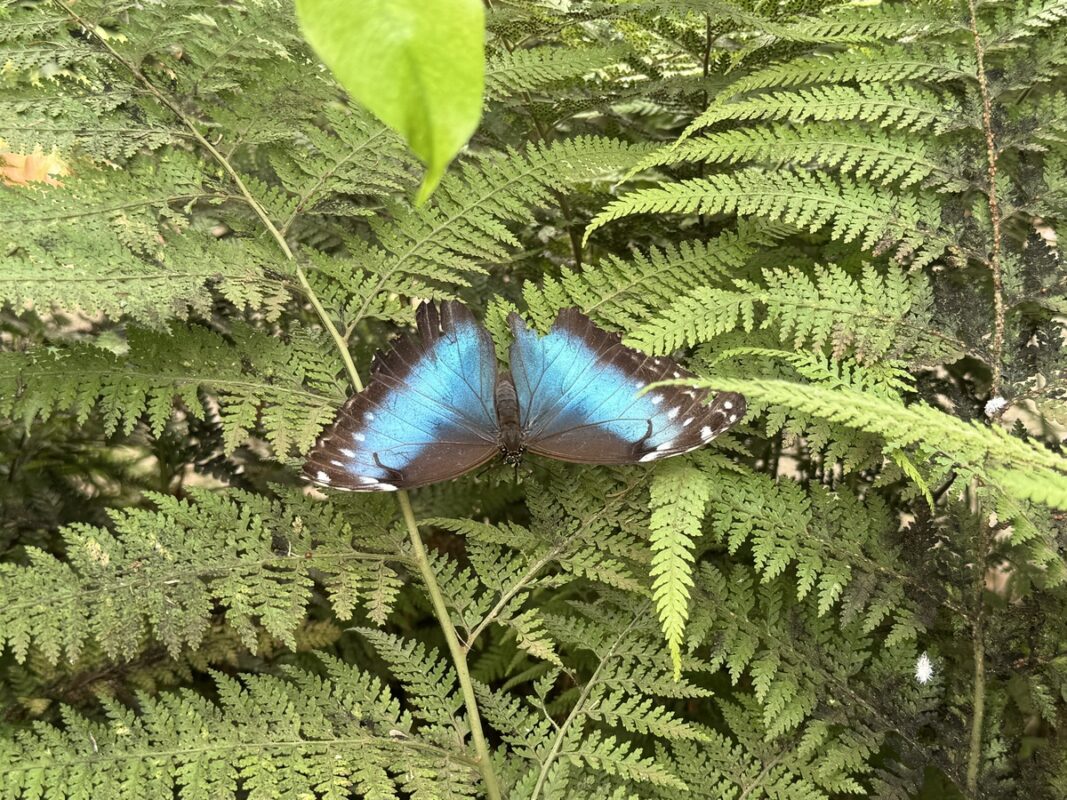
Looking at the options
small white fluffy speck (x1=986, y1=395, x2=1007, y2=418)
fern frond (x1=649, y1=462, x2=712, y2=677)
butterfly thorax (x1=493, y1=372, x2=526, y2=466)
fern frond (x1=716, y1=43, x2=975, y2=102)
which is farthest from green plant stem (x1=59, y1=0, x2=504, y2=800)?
small white fluffy speck (x1=986, y1=395, x2=1007, y2=418)

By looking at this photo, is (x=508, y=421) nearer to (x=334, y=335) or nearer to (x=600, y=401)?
(x=600, y=401)

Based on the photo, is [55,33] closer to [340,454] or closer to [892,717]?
[340,454]

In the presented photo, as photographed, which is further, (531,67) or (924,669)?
(531,67)

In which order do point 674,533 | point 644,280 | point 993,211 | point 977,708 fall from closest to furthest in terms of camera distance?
point 674,533 → point 977,708 → point 993,211 → point 644,280

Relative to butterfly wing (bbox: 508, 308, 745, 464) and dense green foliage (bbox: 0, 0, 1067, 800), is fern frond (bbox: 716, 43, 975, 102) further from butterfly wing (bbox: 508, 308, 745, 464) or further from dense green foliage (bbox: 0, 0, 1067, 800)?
butterfly wing (bbox: 508, 308, 745, 464)

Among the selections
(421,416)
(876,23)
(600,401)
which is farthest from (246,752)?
(876,23)

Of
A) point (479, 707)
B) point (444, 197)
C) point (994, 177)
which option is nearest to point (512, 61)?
point (444, 197)

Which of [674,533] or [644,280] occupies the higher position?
[644,280]
